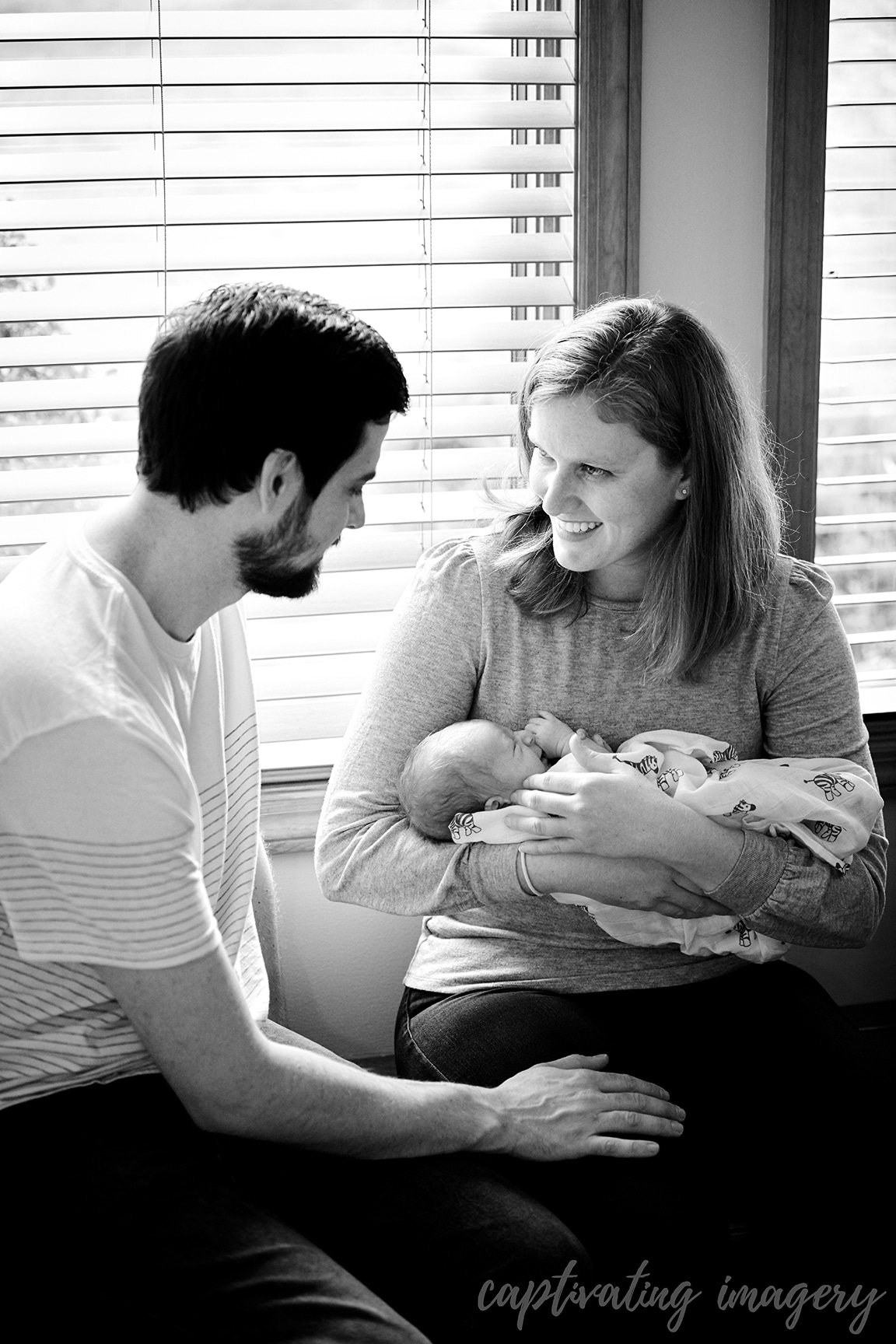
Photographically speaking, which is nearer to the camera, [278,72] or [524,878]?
[524,878]

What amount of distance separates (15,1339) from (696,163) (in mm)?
1934

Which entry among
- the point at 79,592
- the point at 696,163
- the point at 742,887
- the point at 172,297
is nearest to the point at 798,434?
the point at 696,163

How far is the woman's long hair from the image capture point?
1670mm

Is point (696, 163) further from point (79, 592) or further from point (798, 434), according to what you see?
point (79, 592)

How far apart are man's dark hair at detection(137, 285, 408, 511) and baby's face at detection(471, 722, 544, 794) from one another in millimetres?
514

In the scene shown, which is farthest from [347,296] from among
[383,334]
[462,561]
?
[462,561]

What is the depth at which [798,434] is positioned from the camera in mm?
2223

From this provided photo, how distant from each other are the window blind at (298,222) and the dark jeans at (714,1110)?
633 millimetres

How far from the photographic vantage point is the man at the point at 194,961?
112cm

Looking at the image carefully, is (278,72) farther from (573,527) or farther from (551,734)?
(551,734)

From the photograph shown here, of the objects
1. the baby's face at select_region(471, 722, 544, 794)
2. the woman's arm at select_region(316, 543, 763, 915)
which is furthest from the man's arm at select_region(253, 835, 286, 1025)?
the baby's face at select_region(471, 722, 544, 794)

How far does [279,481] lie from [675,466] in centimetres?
69

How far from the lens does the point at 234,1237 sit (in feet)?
3.86

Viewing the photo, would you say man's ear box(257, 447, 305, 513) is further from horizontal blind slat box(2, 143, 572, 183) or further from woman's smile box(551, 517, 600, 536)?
horizontal blind slat box(2, 143, 572, 183)
